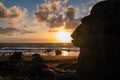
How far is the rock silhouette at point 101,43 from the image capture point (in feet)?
41.1

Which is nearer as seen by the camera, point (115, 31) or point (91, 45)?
point (115, 31)

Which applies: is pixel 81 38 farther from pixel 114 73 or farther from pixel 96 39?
pixel 114 73

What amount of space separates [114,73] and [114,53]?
104 centimetres

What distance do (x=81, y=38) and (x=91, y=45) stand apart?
1.36 m

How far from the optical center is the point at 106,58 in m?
12.9

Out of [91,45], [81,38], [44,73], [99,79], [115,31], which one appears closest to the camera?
[115,31]

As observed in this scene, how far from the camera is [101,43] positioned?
43.8 feet

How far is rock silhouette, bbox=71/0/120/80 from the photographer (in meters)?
12.5

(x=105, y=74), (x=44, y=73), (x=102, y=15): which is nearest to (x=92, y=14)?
(x=102, y=15)

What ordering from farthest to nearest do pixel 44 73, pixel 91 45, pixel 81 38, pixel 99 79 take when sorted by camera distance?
pixel 44 73, pixel 81 38, pixel 91 45, pixel 99 79

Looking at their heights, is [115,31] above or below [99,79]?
above

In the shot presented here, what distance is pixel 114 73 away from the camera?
12.6 metres

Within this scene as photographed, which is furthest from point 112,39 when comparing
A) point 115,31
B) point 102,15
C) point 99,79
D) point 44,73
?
point 44,73

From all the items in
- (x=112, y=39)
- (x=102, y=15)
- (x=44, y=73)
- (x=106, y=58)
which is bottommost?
(x=44, y=73)
